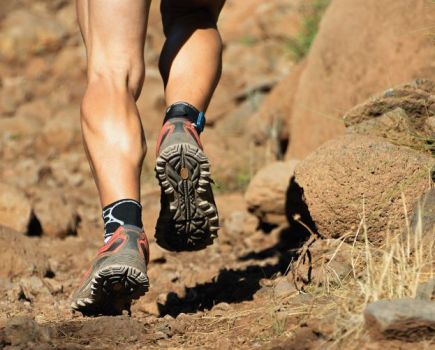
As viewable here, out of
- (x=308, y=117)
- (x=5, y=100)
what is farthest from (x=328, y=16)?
(x=5, y=100)

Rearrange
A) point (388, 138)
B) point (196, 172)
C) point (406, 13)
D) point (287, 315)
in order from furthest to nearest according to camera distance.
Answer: point (406, 13), point (388, 138), point (196, 172), point (287, 315)

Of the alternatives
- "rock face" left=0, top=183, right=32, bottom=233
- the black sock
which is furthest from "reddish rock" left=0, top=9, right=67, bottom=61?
the black sock

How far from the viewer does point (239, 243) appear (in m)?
4.96

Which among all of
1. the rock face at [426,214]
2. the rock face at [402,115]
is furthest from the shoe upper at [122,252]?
the rock face at [402,115]

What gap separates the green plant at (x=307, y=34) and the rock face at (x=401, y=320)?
478 cm

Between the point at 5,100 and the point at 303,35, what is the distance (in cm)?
290

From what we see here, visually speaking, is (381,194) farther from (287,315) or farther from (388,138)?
(287,315)

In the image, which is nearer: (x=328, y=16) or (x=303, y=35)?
(x=328, y=16)

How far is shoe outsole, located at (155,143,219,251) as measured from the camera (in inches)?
126

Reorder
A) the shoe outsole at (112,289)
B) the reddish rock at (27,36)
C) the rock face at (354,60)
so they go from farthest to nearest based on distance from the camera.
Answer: the reddish rock at (27,36)
the rock face at (354,60)
the shoe outsole at (112,289)

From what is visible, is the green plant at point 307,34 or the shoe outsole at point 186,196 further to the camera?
the green plant at point 307,34

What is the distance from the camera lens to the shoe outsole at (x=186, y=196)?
3.20 m

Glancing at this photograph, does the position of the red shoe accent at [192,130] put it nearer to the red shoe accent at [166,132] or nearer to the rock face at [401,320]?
the red shoe accent at [166,132]

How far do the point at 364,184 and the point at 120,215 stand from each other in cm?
86
